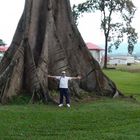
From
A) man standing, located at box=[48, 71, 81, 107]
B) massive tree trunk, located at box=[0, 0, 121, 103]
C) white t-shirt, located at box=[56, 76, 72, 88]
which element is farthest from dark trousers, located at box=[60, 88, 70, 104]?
massive tree trunk, located at box=[0, 0, 121, 103]

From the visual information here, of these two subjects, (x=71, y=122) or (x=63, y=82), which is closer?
(x=71, y=122)

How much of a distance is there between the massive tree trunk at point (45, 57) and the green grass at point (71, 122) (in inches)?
71.1

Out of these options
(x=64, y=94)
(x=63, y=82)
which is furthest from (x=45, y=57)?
(x=64, y=94)

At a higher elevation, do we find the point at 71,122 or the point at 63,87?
the point at 63,87

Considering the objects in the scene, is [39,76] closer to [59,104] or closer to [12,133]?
[59,104]

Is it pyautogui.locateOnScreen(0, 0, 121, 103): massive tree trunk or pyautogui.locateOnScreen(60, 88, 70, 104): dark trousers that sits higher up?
pyautogui.locateOnScreen(0, 0, 121, 103): massive tree trunk

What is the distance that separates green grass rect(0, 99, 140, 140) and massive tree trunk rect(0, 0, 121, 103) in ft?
5.92

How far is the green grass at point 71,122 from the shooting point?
13.8 metres

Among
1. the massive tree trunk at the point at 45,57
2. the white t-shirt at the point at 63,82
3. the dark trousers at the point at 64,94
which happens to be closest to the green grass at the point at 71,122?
the dark trousers at the point at 64,94

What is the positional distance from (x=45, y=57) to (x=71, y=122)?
620cm

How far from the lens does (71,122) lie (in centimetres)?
1580

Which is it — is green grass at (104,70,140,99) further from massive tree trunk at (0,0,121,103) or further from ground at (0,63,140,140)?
ground at (0,63,140,140)

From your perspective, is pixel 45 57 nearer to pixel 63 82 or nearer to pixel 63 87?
pixel 63 82

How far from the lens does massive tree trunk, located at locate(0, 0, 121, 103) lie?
68.6 ft
